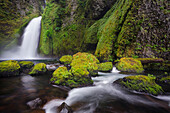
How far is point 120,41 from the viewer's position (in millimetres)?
9469

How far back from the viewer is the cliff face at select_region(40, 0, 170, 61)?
26.0 ft

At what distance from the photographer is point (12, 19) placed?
22.1 metres

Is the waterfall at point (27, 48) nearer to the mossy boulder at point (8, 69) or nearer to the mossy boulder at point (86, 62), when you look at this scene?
the mossy boulder at point (8, 69)

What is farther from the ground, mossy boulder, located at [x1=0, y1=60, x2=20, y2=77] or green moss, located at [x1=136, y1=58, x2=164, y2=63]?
green moss, located at [x1=136, y1=58, x2=164, y2=63]

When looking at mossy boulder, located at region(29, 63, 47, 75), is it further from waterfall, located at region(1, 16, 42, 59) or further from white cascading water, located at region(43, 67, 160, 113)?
waterfall, located at region(1, 16, 42, 59)

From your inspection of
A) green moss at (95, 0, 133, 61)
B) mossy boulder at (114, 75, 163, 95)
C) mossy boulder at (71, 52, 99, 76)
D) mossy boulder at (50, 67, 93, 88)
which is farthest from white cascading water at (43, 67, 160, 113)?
green moss at (95, 0, 133, 61)

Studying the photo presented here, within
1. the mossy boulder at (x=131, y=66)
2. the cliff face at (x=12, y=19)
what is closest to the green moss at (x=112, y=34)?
the mossy boulder at (x=131, y=66)

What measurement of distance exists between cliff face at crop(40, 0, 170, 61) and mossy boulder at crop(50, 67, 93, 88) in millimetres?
6031

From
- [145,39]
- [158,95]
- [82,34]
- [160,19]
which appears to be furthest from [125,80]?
[82,34]

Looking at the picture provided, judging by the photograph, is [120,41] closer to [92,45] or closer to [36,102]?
[92,45]

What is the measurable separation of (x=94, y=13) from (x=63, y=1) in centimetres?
803

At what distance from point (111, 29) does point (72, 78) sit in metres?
8.90

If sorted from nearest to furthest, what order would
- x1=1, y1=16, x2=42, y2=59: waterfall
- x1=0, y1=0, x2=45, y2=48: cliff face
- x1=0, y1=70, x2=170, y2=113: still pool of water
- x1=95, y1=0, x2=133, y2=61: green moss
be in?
x1=0, y1=70, x2=170, y2=113: still pool of water
x1=95, y1=0, x2=133, y2=61: green moss
x1=0, y1=0, x2=45, y2=48: cliff face
x1=1, y1=16, x2=42, y2=59: waterfall

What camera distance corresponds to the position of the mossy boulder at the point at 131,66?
718 cm
